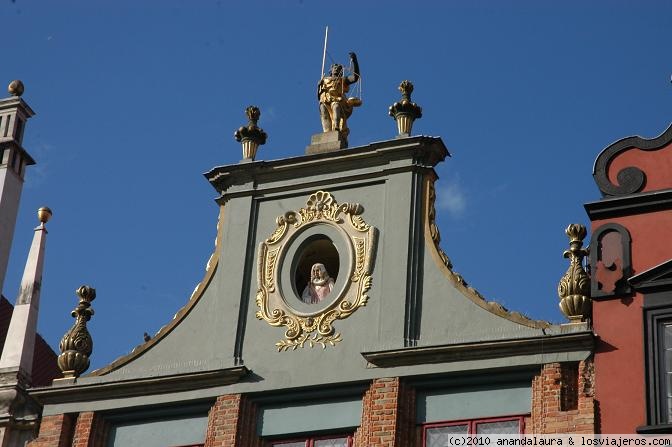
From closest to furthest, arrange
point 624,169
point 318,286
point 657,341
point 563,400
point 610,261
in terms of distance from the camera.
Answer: point 657,341 → point 563,400 → point 610,261 → point 624,169 → point 318,286

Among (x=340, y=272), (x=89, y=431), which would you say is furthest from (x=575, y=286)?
(x=89, y=431)

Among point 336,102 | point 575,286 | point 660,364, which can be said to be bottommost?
point 660,364

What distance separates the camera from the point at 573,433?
84.4 feet

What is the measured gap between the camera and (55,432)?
94.9 feet

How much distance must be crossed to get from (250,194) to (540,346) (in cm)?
596

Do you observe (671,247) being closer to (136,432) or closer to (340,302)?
(340,302)

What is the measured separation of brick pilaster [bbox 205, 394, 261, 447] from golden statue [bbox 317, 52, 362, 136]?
498cm

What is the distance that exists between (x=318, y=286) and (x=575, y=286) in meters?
4.27

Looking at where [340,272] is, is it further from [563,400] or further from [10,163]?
[10,163]

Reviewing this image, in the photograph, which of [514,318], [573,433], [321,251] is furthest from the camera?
[321,251]

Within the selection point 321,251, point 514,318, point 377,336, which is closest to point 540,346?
point 514,318

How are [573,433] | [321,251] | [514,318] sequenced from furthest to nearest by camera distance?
[321,251] < [514,318] < [573,433]

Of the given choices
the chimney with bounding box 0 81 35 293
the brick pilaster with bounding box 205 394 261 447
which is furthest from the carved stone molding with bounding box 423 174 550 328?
the chimney with bounding box 0 81 35 293

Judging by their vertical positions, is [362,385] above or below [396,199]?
below
